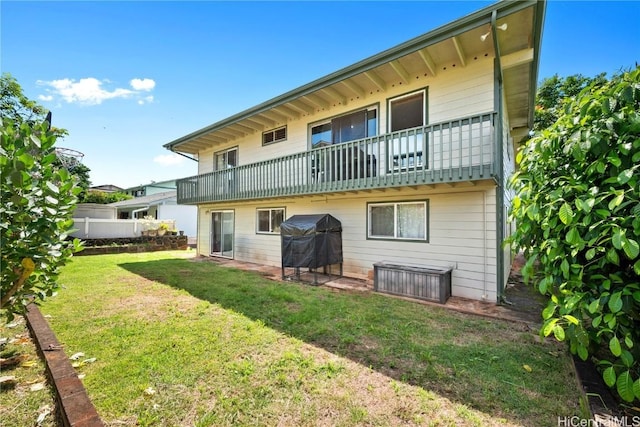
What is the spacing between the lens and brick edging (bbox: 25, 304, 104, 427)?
6.59 ft

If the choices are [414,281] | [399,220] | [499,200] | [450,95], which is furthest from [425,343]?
[450,95]

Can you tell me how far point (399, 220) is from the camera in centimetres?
714

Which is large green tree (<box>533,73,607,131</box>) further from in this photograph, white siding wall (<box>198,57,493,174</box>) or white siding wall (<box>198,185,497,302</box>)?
white siding wall (<box>198,185,497,302</box>)

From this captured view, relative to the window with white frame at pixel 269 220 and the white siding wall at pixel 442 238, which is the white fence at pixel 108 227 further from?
the white siding wall at pixel 442 238

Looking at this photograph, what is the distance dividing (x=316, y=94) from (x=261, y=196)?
3.69 m

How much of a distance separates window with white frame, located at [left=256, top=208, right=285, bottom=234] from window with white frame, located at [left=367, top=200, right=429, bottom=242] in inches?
145

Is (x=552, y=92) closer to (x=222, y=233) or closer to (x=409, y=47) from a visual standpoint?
(x=409, y=47)

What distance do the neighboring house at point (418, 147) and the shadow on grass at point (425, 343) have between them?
174 cm

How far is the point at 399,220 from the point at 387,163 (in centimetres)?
162

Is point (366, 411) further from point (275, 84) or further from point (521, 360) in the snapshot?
point (275, 84)

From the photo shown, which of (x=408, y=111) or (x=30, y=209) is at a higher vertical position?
(x=408, y=111)

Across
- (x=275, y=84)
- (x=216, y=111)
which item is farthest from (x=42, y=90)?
(x=275, y=84)

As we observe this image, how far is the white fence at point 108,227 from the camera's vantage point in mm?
13547
